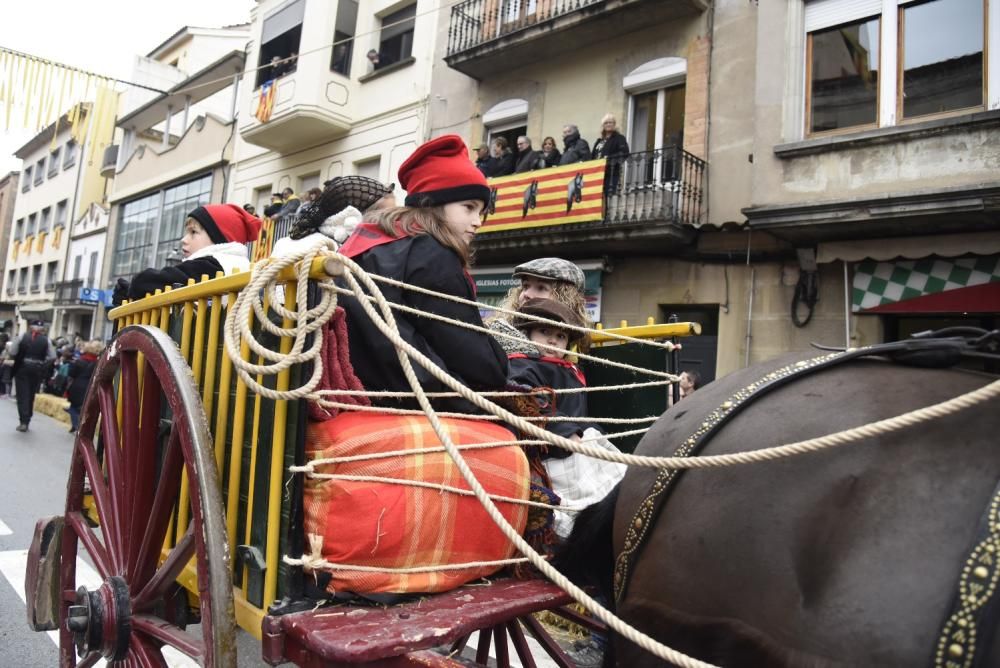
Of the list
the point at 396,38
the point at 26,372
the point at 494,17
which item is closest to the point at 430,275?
the point at 494,17

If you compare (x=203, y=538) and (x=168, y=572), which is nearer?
(x=203, y=538)

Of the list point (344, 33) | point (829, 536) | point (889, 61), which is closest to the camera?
point (829, 536)

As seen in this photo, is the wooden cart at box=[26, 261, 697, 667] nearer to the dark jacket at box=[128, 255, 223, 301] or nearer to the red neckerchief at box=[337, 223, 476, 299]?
the dark jacket at box=[128, 255, 223, 301]

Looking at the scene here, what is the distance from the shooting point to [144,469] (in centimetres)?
214

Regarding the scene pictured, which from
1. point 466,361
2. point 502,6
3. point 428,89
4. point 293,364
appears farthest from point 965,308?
point 428,89

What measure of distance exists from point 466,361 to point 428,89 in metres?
12.2

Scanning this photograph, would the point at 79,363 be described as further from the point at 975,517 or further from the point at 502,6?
the point at 975,517

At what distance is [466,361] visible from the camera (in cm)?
191

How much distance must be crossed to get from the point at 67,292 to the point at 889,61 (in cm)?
2852

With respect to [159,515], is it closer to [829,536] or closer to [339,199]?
[339,199]

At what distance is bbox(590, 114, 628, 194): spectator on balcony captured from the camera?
31.2 ft

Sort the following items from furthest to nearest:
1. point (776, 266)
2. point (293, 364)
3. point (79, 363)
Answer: point (79, 363) → point (776, 266) → point (293, 364)

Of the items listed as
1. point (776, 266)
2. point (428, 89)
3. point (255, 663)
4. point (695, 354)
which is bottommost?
point (255, 663)

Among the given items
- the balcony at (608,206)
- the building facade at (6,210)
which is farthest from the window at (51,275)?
the balcony at (608,206)
